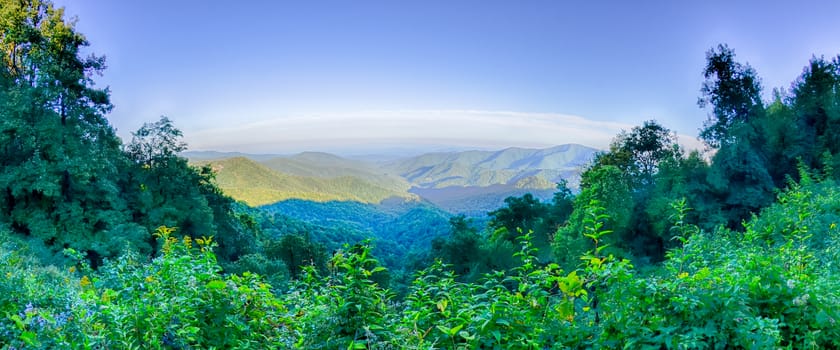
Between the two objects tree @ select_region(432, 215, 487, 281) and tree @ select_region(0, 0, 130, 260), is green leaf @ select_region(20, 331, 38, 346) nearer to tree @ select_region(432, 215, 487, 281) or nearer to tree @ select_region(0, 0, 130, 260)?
tree @ select_region(0, 0, 130, 260)

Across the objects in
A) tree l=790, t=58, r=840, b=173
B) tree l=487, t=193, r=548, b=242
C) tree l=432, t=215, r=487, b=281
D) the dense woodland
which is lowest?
tree l=432, t=215, r=487, b=281

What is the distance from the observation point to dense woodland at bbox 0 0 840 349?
7.67ft

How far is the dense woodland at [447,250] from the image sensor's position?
2338 millimetres

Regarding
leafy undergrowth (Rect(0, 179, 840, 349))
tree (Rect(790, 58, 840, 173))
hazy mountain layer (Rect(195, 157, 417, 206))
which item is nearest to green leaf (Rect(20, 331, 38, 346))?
leafy undergrowth (Rect(0, 179, 840, 349))

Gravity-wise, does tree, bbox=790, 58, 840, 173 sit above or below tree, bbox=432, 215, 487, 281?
above

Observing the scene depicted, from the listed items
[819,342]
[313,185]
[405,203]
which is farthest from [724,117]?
[313,185]

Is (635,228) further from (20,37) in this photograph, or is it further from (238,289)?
(20,37)

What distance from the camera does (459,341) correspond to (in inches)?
96.8

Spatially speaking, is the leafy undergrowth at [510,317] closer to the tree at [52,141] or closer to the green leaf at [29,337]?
the green leaf at [29,337]

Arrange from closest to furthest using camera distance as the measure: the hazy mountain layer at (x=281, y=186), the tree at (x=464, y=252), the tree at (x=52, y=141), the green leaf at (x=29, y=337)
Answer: the green leaf at (x=29, y=337) → the tree at (x=52, y=141) → the tree at (x=464, y=252) → the hazy mountain layer at (x=281, y=186)

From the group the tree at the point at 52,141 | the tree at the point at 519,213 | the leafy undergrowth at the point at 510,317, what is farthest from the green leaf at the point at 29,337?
the tree at the point at 519,213

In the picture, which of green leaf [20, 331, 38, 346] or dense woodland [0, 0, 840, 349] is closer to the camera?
green leaf [20, 331, 38, 346]

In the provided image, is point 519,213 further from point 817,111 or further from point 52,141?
point 52,141

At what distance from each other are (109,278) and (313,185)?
158 metres
